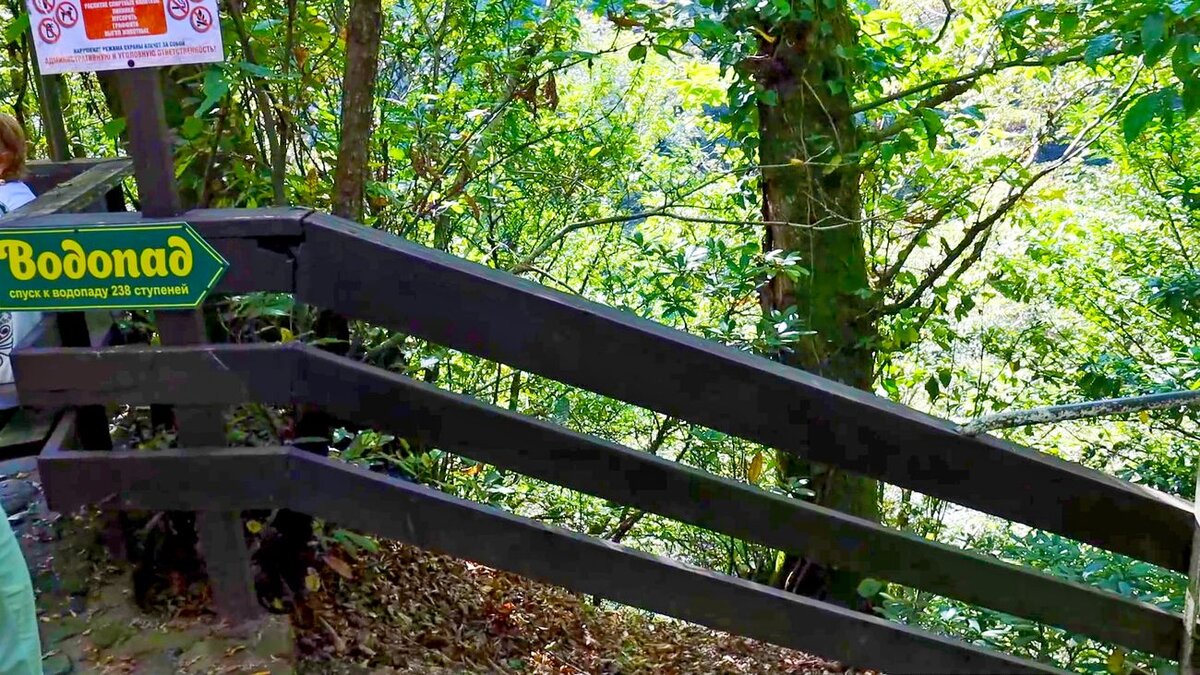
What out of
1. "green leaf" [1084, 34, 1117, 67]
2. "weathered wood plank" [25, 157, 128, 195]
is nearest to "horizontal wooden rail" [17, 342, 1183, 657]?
"green leaf" [1084, 34, 1117, 67]

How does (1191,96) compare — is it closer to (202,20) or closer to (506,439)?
(506,439)

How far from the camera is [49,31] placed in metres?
2.00

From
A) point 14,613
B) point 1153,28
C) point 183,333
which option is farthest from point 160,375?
point 1153,28

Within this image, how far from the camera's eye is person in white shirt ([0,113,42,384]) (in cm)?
303

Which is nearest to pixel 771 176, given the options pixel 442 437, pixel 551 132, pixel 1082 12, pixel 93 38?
pixel 551 132

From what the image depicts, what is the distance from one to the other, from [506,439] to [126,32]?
3.93ft

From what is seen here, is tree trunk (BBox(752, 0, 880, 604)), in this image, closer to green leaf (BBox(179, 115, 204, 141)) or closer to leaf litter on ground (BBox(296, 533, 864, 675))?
leaf litter on ground (BBox(296, 533, 864, 675))

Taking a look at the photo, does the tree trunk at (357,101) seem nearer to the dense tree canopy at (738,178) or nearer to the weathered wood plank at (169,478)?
the dense tree canopy at (738,178)

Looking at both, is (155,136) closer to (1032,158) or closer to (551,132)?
(551,132)

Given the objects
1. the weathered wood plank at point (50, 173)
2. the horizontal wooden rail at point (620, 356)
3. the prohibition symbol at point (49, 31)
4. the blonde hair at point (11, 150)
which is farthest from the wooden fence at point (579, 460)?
the weathered wood plank at point (50, 173)

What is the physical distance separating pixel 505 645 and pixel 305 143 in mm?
2202

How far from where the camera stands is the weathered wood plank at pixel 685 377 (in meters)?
2.07

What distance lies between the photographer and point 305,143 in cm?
399

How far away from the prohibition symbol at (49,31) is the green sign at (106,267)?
0.40m
